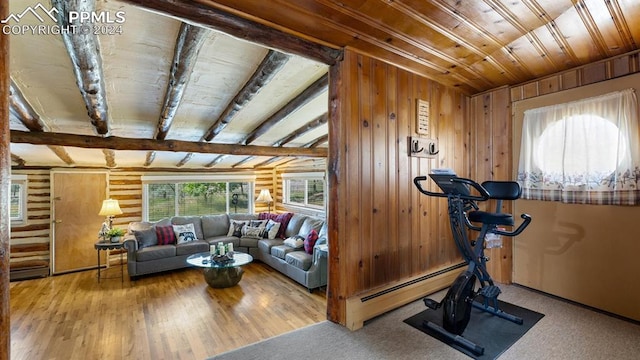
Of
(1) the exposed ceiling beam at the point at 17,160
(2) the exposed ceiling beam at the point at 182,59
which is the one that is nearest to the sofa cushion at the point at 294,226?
(2) the exposed ceiling beam at the point at 182,59

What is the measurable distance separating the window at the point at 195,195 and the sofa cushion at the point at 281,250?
3.05m

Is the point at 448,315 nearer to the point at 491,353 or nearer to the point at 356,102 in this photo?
→ the point at 491,353

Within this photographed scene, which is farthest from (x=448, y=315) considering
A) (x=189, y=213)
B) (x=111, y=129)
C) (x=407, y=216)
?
(x=189, y=213)

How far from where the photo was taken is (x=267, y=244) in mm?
5434

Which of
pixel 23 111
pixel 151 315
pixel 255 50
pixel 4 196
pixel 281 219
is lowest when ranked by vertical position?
pixel 151 315

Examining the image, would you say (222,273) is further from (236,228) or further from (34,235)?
(34,235)

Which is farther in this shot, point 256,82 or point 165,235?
point 165,235

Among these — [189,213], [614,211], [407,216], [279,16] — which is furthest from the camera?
[189,213]

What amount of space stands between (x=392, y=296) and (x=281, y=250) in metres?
2.82

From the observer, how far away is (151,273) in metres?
5.04

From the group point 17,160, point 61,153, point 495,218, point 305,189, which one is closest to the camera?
point 495,218

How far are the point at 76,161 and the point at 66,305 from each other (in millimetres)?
2879

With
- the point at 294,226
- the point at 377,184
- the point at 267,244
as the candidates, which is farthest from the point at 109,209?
the point at 377,184

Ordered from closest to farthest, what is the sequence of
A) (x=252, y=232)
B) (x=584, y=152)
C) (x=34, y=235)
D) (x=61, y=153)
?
1. (x=584, y=152)
2. (x=61, y=153)
3. (x=34, y=235)
4. (x=252, y=232)
